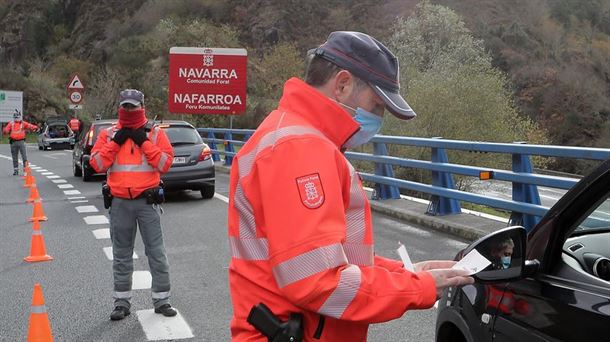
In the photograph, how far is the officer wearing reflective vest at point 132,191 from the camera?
19.8 ft

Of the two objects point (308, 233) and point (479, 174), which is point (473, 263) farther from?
point (479, 174)

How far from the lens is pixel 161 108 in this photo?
4269cm

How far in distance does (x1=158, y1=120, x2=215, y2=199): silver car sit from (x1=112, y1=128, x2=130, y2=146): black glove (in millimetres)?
7178

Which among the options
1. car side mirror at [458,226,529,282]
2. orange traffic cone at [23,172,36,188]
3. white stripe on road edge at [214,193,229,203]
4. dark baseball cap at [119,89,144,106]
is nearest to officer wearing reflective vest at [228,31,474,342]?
car side mirror at [458,226,529,282]

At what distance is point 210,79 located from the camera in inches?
972

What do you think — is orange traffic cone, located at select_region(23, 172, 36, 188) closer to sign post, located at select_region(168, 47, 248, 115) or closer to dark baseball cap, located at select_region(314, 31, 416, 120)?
sign post, located at select_region(168, 47, 248, 115)

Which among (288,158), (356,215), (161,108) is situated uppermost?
(288,158)

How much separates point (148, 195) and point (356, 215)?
441 cm

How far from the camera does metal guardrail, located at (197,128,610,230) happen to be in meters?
7.52

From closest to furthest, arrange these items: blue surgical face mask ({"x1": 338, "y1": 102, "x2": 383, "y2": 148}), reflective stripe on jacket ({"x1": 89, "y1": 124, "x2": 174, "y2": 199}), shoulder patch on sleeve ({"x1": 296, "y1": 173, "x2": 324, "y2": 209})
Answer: shoulder patch on sleeve ({"x1": 296, "y1": 173, "x2": 324, "y2": 209}) → blue surgical face mask ({"x1": 338, "y1": 102, "x2": 383, "y2": 148}) → reflective stripe on jacket ({"x1": 89, "y1": 124, "x2": 174, "y2": 199})

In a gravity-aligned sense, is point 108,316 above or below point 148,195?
below

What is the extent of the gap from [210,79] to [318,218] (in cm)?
2321

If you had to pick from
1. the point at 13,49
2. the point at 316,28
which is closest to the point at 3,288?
the point at 316,28

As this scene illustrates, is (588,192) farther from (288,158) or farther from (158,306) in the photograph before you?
(158,306)
